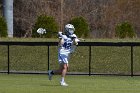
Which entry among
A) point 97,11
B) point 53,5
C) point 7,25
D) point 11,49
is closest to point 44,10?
point 53,5

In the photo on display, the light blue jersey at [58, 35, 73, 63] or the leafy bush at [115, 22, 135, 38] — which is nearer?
the light blue jersey at [58, 35, 73, 63]

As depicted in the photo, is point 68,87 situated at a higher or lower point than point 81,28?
lower

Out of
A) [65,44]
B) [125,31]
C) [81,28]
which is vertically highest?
[81,28]

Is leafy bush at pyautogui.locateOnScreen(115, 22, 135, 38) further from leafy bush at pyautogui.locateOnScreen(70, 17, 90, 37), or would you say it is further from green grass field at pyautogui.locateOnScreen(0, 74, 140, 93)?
green grass field at pyautogui.locateOnScreen(0, 74, 140, 93)

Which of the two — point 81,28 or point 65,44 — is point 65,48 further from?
point 81,28

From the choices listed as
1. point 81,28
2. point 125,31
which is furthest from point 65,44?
point 125,31

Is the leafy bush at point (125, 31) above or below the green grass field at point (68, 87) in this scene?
above

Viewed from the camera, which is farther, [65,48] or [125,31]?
[125,31]

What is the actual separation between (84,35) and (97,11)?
60.0ft

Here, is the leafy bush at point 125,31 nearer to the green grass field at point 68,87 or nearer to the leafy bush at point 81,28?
the leafy bush at point 81,28

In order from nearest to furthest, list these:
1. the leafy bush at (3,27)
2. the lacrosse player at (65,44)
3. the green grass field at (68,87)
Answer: the green grass field at (68,87) < the lacrosse player at (65,44) < the leafy bush at (3,27)

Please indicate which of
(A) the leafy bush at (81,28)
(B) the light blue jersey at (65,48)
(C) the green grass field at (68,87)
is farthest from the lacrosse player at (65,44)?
(A) the leafy bush at (81,28)

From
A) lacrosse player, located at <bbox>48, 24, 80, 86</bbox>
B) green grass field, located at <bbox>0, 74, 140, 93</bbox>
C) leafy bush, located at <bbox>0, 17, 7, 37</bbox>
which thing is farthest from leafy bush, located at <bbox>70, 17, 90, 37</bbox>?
lacrosse player, located at <bbox>48, 24, 80, 86</bbox>

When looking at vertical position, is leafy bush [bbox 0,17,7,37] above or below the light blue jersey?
above
